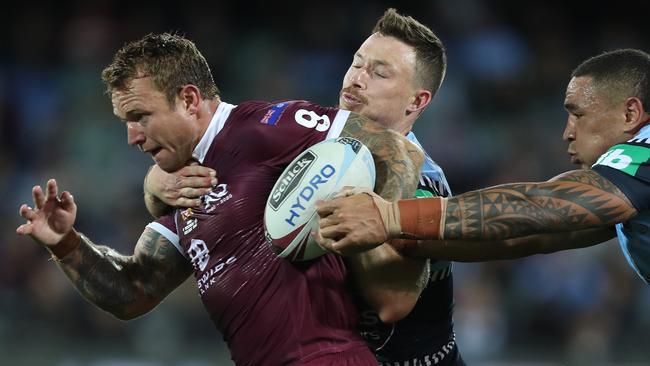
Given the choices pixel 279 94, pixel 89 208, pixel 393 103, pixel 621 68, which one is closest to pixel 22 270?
pixel 89 208

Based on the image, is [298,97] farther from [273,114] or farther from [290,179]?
[290,179]

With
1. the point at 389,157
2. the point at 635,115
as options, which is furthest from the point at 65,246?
the point at 635,115

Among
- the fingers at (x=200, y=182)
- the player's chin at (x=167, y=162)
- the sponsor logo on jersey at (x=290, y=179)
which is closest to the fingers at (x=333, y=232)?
the sponsor logo on jersey at (x=290, y=179)

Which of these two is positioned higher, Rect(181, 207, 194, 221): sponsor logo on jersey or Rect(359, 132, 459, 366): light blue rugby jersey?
Rect(181, 207, 194, 221): sponsor logo on jersey

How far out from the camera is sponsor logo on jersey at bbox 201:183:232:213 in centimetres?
418

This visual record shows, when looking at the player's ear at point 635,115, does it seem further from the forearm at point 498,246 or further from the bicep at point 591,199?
the bicep at point 591,199

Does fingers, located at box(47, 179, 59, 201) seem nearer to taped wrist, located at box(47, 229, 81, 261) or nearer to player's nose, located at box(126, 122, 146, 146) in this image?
taped wrist, located at box(47, 229, 81, 261)

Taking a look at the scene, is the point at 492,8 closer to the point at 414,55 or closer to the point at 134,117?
the point at 414,55

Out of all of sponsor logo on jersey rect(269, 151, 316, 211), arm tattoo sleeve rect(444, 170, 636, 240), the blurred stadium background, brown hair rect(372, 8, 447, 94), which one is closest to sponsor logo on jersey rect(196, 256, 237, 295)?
sponsor logo on jersey rect(269, 151, 316, 211)

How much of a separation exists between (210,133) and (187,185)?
248 mm

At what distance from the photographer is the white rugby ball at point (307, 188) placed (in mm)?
3807

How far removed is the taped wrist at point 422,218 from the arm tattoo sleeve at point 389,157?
0.17 metres

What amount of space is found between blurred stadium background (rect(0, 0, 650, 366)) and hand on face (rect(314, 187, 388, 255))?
18.1ft

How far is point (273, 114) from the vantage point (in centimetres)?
421
